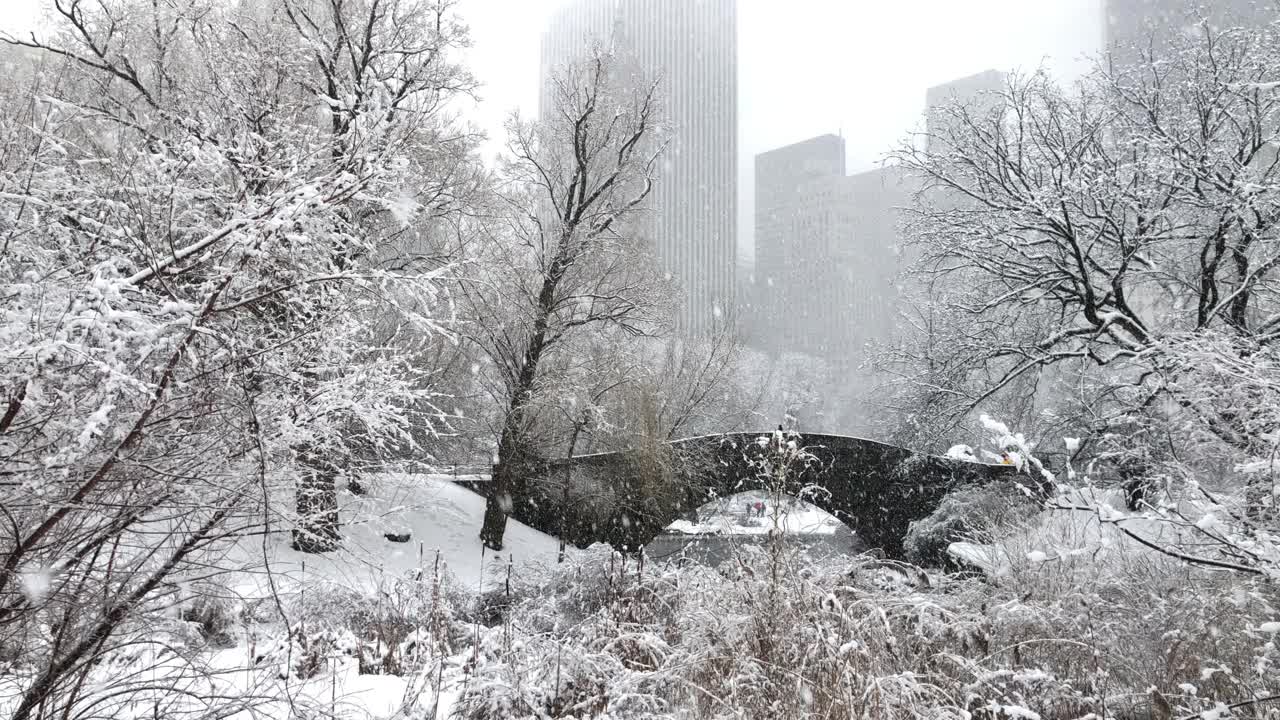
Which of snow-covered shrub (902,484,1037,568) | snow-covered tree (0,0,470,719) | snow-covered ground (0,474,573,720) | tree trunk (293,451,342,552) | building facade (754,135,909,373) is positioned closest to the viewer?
snow-covered tree (0,0,470,719)

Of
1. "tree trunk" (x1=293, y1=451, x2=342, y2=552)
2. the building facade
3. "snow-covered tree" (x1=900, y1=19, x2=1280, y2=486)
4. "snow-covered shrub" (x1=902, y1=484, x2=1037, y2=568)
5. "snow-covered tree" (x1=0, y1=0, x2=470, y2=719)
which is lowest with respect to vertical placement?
"snow-covered shrub" (x1=902, y1=484, x2=1037, y2=568)

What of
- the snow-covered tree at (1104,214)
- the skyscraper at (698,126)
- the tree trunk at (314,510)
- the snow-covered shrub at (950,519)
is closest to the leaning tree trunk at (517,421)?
the snow-covered tree at (1104,214)

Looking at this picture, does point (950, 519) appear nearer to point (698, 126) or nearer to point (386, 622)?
point (386, 622)

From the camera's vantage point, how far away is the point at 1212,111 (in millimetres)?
8812

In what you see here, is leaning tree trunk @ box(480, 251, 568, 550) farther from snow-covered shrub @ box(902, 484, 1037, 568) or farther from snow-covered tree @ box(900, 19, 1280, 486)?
snow-covered shrub @ box(902, 484, 1037, 568)

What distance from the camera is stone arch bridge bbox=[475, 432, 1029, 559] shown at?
13344mm

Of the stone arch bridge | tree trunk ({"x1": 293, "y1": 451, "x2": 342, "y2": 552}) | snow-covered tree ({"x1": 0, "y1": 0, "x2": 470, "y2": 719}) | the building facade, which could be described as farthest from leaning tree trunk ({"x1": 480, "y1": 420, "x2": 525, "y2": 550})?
the building facade

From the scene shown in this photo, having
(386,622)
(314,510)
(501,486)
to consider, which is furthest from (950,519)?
(314,510)

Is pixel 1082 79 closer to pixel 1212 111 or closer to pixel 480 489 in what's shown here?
pixel 1212 111

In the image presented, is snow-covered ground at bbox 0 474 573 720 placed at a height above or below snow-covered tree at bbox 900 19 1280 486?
below

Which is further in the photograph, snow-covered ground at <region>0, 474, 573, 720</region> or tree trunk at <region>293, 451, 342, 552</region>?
tree trunk at <region>293, 451, 342, 552</region>

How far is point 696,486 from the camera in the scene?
46.7 feet

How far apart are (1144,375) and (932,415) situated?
309 centimetres

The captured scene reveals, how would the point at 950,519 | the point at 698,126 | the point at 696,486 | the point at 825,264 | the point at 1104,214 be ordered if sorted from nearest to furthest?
the point at 1104,214, the point at 950,519, the point at 696,486, the point at 698,126, the point at 825,264
